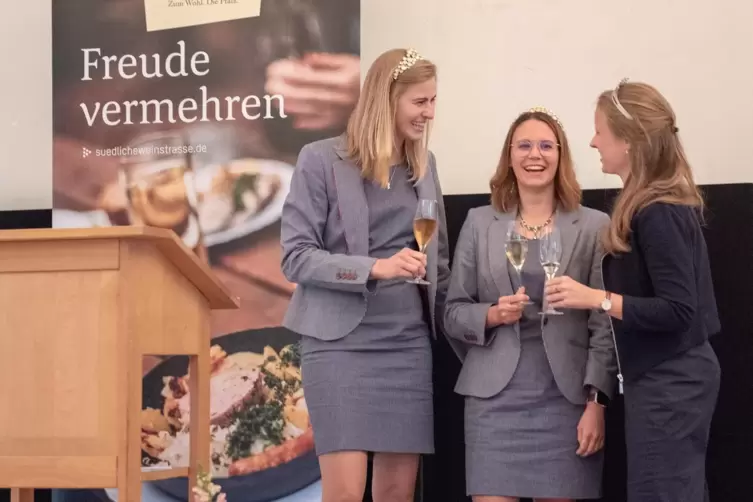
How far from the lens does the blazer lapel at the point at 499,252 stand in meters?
3.09

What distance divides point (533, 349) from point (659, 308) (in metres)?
0.45

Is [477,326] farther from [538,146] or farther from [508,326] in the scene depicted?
[538,146]

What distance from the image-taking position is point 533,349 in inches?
119

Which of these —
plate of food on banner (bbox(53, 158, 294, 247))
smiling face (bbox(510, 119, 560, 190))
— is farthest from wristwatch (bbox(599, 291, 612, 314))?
plate of food on banner (bbox(53, 158, 294, 247))

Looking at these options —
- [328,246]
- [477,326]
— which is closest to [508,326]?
[477,326]

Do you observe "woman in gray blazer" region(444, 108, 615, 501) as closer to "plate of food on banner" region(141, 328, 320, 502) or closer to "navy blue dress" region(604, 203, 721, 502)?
"navy blue dress" region(604, 203, 721, 502)

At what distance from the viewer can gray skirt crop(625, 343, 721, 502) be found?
2.70m

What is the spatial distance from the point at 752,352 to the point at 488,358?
1389 millimetres

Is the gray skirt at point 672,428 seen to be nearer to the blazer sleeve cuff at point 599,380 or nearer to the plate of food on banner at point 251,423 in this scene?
the blazer sleeve cuff at point 599,380

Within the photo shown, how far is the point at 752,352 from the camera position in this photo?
3.93 m

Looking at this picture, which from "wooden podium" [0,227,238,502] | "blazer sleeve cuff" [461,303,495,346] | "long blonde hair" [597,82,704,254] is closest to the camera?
"wooden podium" [0,227,238,502]

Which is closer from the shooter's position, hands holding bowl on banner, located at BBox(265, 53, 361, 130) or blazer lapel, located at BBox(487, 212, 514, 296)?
blazer lapel, located at BBox(487, 212, 514, 296)

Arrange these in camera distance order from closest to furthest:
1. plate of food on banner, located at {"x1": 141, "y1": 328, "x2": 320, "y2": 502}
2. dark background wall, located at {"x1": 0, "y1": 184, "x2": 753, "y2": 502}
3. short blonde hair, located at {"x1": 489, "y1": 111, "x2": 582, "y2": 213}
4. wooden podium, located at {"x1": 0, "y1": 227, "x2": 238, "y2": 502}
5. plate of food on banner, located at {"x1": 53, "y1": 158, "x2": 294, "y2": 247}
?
wooden podium, located at {"x1": 0, "y1": 227, "x2": 238, "y2": 502}, short blonde hair, located at {"x1": 489, "y1": 111, "x2": 582, "y2": 213}, dark background wall, located at {"x1": 0, "y1": 184, "x2": 753, "y2": 502}, plate of food on banner, located at {"x1": 141, "y1": 328, "x2": 320, "y2": 502}, plate of food on banner, located at {"x1": 53, "y1": 158, "x2": 294, "y2": 247}

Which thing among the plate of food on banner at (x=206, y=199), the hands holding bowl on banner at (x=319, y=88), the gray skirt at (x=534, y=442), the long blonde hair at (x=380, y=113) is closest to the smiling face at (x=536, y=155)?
the long blonde hair at (x=380, y=113)
